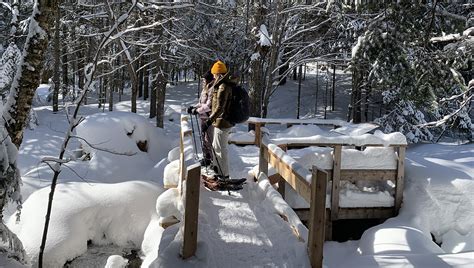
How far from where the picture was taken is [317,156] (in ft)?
29.1

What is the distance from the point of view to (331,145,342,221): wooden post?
8758 millimetres

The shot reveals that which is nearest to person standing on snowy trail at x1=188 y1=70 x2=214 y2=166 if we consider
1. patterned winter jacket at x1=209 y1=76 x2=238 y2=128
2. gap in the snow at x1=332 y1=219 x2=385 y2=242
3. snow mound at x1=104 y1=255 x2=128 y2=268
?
patterned winter jacket at x1=209 y1=76 x2=238 y2=128

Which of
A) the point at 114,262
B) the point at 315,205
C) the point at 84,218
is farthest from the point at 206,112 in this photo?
the point at 84,218

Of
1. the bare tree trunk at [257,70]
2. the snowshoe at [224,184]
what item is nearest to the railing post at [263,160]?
the snowshoe at [224,184]

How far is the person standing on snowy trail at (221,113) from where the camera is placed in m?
5.93

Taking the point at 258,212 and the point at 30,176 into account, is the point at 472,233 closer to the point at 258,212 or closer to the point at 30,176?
the point at 258,212

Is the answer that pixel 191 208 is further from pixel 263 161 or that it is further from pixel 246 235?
pixel 263 161

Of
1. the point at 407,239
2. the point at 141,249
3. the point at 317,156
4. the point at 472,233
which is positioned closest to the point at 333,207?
the point at 317,156

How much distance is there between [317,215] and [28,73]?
4.39 meters

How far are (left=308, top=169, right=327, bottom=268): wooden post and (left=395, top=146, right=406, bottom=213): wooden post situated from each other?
235 inches

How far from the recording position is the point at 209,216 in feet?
17.1

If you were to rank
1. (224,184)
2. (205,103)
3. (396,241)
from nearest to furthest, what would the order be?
(224,184) < (205,103) < (396,241)

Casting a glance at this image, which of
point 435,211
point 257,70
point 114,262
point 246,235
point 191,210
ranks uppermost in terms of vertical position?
point 257,70

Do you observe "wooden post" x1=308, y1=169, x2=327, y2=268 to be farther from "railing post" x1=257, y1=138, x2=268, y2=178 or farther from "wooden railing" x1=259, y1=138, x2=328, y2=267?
"railing post" x1=257, y1=138, x2=268, y2=178
